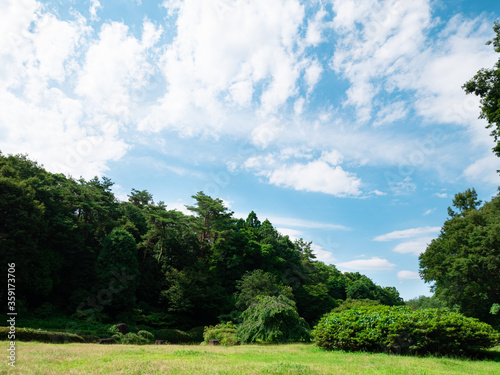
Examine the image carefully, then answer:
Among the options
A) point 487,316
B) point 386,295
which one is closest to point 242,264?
point 487,316

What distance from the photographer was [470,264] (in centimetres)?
2350

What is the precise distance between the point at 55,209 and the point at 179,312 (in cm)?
1499

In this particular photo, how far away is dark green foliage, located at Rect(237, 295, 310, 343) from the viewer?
17094mm

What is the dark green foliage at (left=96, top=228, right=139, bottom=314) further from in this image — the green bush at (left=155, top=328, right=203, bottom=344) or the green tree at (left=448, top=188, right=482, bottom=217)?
the green tree at (left=448, top=188, right=482, bottom=217)

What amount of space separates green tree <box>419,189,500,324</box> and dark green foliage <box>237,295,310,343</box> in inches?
604

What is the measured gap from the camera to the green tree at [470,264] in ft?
75.3

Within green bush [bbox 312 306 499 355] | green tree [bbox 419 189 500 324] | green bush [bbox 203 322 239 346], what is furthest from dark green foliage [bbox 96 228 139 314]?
green tree [bbox 419 189 500 324]

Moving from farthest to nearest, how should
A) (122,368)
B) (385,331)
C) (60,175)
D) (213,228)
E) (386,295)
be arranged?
(386,295) → (213,228) → (60,175) → (385,331) → (122,368)

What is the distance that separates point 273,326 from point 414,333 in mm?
8805

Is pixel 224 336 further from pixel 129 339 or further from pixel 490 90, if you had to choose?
pixel 490 90

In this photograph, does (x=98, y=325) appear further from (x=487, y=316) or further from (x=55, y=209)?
(x=487, y=316)

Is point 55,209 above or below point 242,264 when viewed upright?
above

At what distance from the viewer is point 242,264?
37000mm

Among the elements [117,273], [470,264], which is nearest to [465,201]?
[470,264]
